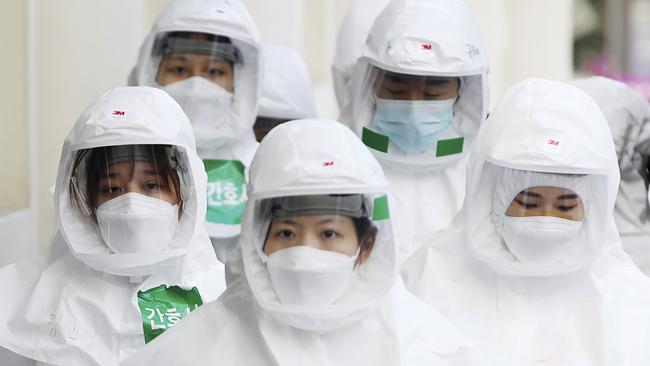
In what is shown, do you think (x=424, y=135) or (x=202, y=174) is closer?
(x=202, y=174)

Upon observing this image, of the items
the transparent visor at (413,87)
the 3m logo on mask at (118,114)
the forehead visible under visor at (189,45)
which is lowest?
the transparent visor at (413,87)

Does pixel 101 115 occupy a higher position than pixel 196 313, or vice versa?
pixel 101 115

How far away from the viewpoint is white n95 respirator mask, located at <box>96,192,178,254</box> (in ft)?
18.1

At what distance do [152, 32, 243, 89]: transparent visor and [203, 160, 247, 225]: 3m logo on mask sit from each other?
0.30 meters

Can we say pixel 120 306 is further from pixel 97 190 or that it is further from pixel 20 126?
pixel 20 126

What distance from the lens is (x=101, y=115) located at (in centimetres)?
562

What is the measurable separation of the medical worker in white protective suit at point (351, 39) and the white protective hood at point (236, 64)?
0.81 meters

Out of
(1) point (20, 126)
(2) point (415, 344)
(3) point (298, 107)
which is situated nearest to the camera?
(2) point (415, 344)

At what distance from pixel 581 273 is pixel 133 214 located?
4.52ft

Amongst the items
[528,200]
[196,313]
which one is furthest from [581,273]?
[196,313]

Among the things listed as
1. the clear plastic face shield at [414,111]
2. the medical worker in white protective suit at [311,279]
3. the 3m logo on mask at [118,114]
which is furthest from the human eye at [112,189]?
the clear plastic face shield at [414,111]

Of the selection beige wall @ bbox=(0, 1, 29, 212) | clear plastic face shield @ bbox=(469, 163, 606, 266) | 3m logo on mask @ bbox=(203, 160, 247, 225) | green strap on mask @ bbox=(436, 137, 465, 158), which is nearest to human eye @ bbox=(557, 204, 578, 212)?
clear plastic face shield @ bbox=(469, 163, 606, 266)

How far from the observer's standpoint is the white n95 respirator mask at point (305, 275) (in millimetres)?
4898

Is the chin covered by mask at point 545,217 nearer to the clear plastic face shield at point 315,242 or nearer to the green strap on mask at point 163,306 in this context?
the clear plastic face shield at point 315,242
